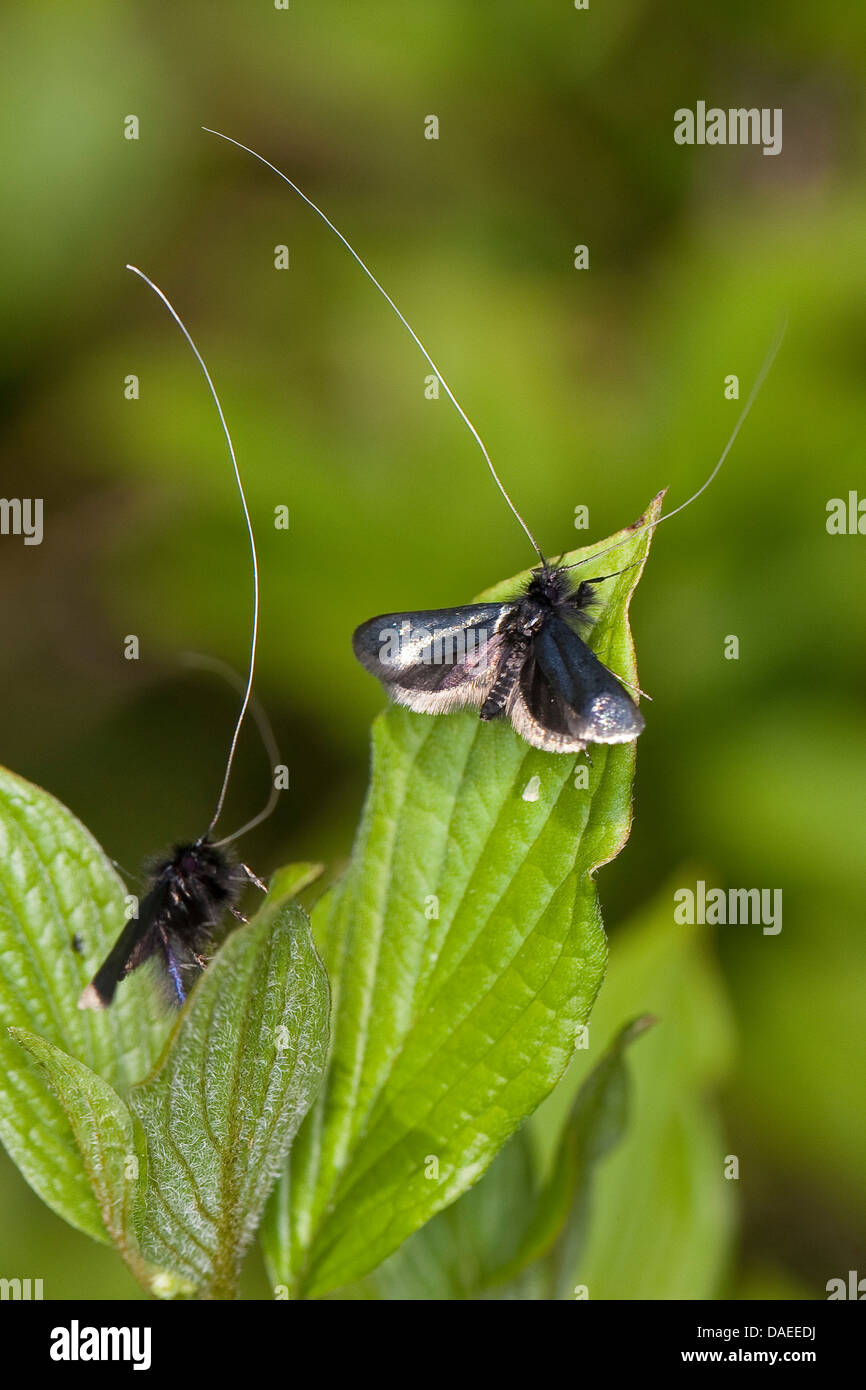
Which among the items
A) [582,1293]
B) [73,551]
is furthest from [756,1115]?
[73,551]

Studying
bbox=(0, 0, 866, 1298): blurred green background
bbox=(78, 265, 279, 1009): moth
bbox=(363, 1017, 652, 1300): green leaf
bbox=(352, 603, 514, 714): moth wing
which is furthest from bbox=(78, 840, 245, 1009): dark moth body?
bbox=(0, 0, 866, 1298): blurred green background

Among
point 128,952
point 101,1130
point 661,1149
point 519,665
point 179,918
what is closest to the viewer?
point 101,1130

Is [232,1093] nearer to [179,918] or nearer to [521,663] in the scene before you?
[179,918]

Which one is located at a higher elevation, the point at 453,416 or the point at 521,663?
the point at 453,416

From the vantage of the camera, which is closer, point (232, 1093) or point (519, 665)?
point (232, 1093)

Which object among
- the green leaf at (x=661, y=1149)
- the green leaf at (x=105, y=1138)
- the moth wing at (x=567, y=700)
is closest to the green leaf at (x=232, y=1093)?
the green leaf at (x=105, y=1138)

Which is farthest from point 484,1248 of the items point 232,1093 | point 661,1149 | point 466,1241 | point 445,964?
point 232,1093

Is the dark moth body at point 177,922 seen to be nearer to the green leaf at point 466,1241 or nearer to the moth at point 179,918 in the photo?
the moth at point 179,918
